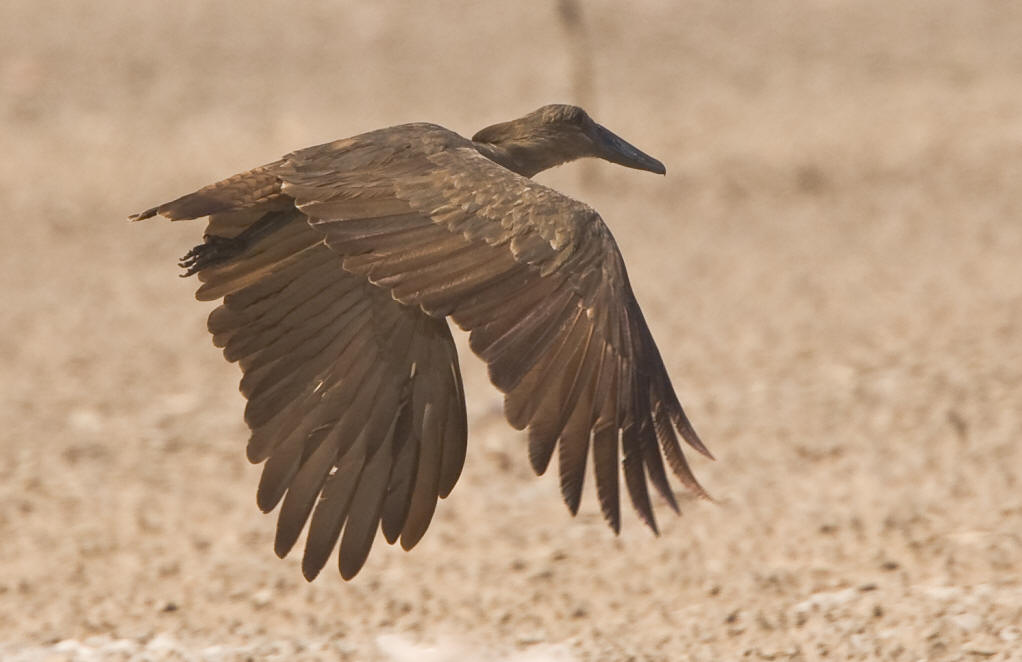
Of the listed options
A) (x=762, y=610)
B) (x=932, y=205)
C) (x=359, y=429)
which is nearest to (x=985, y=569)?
(x=762, y=610)

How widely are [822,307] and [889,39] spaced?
25.0ft

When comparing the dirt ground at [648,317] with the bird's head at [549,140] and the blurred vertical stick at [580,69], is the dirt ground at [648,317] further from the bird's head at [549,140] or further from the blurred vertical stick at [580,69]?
the bird's head at [549,140]

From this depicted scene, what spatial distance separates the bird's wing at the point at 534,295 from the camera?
14.1ft

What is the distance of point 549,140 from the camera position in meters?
6.03

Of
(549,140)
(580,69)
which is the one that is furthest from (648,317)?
(580,69)

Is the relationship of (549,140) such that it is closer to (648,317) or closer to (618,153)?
(618,153)

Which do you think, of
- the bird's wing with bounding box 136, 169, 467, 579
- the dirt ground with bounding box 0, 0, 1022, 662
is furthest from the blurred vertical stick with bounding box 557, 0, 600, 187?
the bird's wing with bounding box 136, 169, 467, 579

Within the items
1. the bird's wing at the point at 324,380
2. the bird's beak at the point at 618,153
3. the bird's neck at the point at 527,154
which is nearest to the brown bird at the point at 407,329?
the bird's wing at the point at 324,380

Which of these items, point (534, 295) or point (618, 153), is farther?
point (618, 153)

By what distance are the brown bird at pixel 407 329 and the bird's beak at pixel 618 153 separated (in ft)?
2.17

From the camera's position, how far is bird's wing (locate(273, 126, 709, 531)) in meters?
4.30

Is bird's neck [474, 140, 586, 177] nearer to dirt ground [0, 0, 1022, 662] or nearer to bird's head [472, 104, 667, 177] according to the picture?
bird's head [472, 104, 667, 177]

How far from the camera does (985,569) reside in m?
5.80

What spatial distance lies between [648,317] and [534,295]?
18.5ft
